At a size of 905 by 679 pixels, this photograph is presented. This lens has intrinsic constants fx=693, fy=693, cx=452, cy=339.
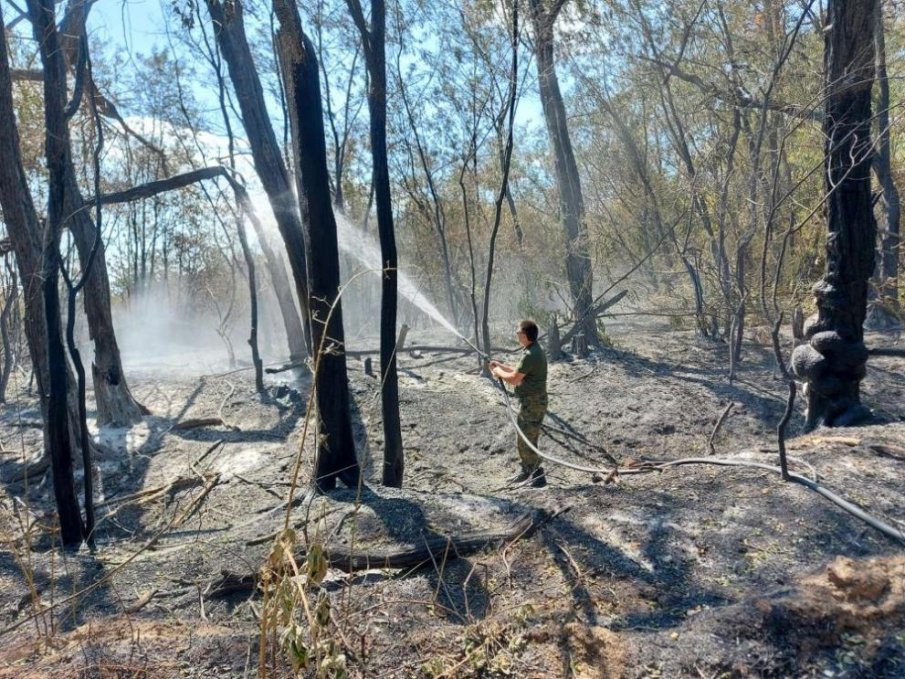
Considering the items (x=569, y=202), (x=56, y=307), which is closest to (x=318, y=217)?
(x=56, y=307)

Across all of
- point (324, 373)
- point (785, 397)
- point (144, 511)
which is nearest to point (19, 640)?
point (324, 373)

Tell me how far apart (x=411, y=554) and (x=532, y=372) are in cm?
283

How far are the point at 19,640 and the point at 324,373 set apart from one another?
3.01m

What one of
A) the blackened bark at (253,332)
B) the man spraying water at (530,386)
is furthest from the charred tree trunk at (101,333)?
the man spraying water at (530,386)

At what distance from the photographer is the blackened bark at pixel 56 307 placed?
215 inches

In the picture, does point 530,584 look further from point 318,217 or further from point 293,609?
point 318,217

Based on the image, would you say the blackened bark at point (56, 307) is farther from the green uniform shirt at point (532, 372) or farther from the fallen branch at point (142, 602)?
the green uniform shirt at point (532, 372)

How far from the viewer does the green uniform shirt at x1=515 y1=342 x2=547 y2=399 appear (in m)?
6.70

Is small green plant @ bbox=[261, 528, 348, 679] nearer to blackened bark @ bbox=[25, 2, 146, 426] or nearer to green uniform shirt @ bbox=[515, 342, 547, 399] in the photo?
green uniform shirt @ bbox=[515, 342, 547, 399]

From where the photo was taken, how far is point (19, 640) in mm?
3848

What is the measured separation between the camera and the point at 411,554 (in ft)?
14.2

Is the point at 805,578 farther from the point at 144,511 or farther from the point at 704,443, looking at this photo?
the point at 144,511

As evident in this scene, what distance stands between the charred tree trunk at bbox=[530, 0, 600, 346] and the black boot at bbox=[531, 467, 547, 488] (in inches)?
192

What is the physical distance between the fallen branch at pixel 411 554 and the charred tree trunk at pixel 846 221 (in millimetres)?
3466
